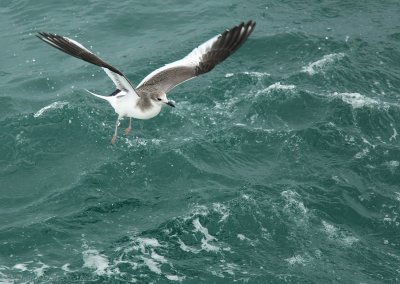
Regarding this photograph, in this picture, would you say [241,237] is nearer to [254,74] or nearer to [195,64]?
[195,64]

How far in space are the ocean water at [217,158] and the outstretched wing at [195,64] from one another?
17.7 feet

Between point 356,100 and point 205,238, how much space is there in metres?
10.8

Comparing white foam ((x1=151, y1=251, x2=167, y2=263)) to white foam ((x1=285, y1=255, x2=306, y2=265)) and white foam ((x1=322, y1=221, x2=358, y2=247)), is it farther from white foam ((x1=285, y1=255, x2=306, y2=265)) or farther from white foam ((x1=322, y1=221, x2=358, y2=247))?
white foam ((x1=322, y1=221, x2=358, y2=247))

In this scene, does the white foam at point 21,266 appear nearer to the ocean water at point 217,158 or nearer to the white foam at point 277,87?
the ocean water at point 217,158

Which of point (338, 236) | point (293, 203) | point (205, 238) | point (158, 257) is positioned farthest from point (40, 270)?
point (338, 236)

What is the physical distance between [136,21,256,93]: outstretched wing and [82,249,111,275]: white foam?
5833 millimetres

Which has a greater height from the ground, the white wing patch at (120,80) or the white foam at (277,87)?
the white wing patch at (120,80)

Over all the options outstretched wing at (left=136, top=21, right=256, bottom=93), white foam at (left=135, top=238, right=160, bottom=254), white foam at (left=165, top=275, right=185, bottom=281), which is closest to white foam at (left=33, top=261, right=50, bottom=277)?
white foam at (left=135, top=238, right=160, bottom=254)

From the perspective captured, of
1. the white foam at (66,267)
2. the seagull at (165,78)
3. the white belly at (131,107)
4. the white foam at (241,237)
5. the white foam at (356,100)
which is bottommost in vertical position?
the white foam at (241,237)

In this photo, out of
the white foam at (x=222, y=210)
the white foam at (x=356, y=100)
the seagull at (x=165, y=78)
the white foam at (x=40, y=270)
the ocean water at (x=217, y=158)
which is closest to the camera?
the seagull at (x=165, y=78)

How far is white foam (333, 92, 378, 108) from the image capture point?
105 ft

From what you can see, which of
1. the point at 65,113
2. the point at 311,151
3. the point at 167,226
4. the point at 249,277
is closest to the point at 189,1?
the point at 65,113

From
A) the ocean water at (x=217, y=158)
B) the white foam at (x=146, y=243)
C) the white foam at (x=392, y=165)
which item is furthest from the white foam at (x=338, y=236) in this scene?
the white foam at (x=146, y=243)

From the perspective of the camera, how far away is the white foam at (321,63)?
34.6m
